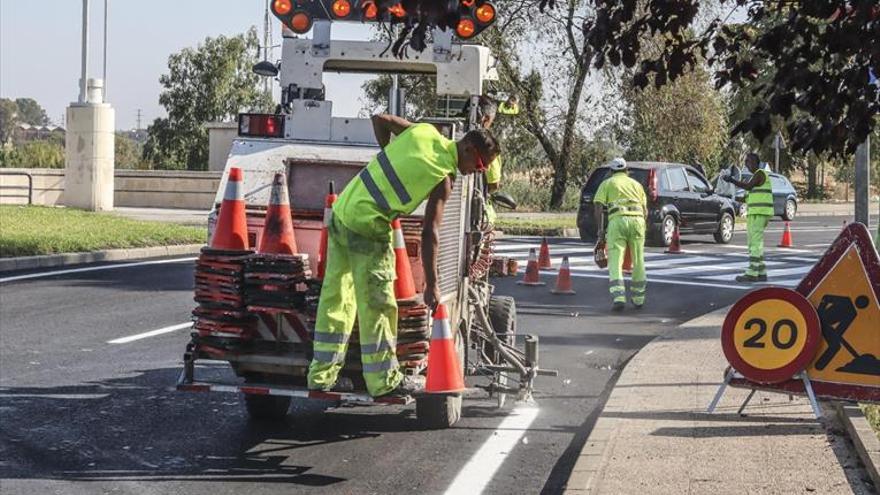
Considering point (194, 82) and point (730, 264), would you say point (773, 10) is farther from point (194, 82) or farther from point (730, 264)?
point (194, 82)

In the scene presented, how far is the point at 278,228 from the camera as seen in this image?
7926 mm

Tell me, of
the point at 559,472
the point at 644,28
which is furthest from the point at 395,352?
the point at 644,28

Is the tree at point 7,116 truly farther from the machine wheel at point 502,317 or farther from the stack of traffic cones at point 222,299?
the stack of traffic cones at point 222,299

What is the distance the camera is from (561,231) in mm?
30234

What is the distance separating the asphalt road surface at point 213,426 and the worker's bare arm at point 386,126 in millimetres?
1864

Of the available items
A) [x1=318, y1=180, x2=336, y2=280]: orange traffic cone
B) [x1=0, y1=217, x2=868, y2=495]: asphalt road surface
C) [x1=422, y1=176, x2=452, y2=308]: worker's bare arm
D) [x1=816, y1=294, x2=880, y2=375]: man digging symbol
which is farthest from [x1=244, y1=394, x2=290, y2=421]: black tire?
[x1=816, y1=294, x2=880, y2=375]: man digging symbol

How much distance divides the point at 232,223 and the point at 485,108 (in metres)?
2.29

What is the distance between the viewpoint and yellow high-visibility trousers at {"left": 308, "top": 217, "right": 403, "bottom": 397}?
745 cm

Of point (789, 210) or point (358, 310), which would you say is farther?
point (789, 210)

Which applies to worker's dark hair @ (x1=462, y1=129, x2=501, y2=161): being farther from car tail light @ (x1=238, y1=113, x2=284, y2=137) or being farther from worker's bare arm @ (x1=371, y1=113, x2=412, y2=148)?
car tail light @ (x1=238, y1=113, x2=284, y2=137)

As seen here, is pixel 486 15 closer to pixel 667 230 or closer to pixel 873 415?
pixel 873 415

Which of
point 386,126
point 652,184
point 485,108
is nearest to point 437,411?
point 386,126

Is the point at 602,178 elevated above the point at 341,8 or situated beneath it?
situated beneath

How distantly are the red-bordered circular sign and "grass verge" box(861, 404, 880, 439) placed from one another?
81 centimetres
